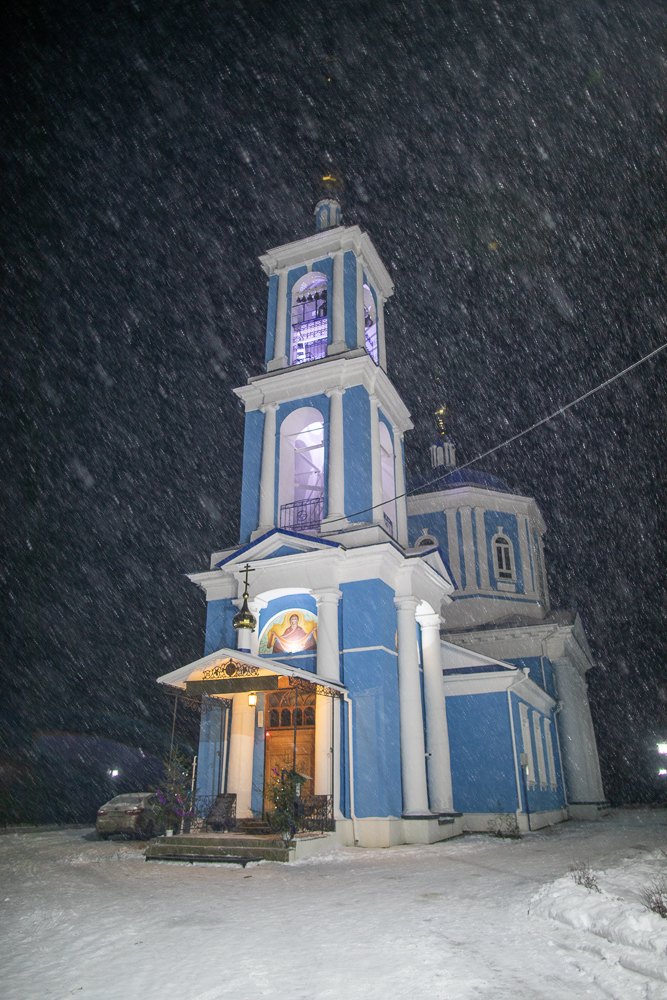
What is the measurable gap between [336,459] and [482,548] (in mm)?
10536

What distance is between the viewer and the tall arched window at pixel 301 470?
1717 cm

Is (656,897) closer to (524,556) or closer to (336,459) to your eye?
(336,459)

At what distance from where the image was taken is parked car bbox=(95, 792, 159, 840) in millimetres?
14320

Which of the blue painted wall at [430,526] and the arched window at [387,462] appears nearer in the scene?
the arched window at [387,462]

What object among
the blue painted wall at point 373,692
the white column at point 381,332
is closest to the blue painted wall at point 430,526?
the white column at point 381,332

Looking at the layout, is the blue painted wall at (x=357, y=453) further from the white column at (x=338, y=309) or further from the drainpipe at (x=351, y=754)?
the drainpipe at (x=351, y=754)

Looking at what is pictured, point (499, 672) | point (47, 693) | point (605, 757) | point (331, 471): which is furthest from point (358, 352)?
point (605, 757)

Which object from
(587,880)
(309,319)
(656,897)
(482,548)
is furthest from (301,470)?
(656,897)

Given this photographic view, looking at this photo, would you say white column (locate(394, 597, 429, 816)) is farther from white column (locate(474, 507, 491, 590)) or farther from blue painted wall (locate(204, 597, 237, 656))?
white column (locate(474, 507, 491, 590))

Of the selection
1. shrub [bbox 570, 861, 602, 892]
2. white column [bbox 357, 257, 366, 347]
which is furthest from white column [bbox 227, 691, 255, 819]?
white column [bbox 357, 257, 366, 347]

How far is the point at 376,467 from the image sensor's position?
1691 cm

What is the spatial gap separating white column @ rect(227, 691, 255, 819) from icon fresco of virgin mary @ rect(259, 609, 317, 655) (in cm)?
154

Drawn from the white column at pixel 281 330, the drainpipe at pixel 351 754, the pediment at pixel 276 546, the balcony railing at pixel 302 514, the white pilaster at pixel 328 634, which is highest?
the white column at pixel 281 330

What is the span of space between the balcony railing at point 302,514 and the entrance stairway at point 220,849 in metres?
7.71
